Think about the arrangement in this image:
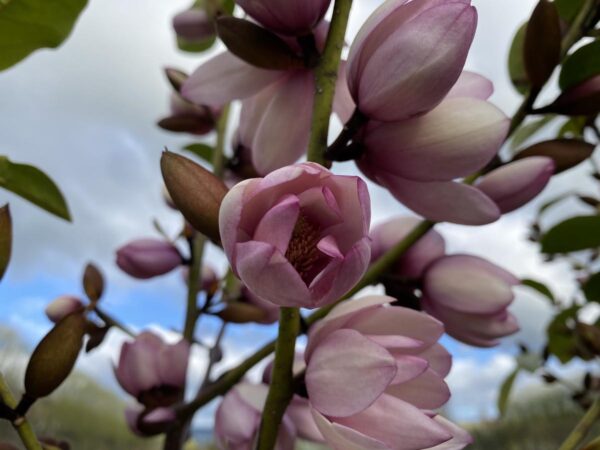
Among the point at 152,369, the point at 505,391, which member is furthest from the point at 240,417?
the point at 505,391

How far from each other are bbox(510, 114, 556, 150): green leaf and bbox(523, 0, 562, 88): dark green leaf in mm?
239

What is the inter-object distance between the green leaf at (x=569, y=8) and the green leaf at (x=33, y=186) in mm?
479

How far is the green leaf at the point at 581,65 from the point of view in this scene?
1.66 feet

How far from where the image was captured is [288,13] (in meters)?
0.37

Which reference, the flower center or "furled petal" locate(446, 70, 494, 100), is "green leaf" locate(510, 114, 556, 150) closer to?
"furled petal" locate(446, 70, 494, 100)

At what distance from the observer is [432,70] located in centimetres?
30

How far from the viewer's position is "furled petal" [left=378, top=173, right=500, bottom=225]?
1.17 feet

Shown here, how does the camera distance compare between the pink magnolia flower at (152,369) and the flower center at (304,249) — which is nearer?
the flower center at (304,249)

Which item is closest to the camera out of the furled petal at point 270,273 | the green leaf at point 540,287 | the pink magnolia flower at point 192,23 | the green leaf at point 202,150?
the furled petal at point 270,273

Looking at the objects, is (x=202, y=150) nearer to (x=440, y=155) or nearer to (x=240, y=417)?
(x=240, y=417)

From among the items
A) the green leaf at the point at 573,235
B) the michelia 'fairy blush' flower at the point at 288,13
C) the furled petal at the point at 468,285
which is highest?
the michelia 'fairy blush' flower at the point at 288,13

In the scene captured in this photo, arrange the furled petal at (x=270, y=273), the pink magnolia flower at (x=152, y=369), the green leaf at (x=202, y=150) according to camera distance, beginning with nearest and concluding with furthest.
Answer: the furled petal at (x=270, y=273) < the pink magnolia flower at (x=152, y=369) < the green leaf at (x=202, y=150)

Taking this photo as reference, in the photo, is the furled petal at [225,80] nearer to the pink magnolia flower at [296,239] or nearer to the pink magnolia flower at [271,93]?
the pink magnolia flower at [271,93]

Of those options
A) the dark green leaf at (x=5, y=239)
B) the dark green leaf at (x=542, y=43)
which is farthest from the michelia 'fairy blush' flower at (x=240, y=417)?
the dark green leaf at (x=542, y=43)
